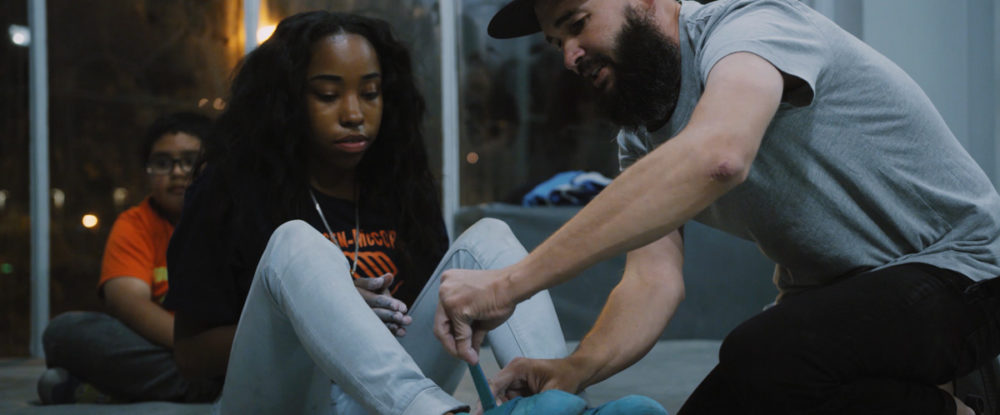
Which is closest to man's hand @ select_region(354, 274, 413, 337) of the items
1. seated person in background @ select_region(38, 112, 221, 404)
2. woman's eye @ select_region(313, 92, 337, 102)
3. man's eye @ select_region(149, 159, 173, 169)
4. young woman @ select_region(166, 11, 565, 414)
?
young woman @ select_region(166, 11, 565, 414)

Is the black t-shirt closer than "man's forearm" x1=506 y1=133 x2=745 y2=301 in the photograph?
No

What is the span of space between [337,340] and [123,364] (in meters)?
1.22

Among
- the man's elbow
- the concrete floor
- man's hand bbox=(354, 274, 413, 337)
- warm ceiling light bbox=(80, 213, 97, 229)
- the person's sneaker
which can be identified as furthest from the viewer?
warm ceiling light bbox=(80, 213, 97, 229)

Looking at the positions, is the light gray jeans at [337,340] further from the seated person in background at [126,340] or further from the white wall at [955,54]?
the white wall at [955,54]

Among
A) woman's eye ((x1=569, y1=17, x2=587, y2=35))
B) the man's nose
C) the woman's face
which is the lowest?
the woman's face

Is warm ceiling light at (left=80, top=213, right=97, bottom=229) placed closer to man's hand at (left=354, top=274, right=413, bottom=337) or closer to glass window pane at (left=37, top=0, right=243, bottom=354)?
glass window pane at (left=37, top=0, right=243, bottom=354)

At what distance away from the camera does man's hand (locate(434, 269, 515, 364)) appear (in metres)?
0.96

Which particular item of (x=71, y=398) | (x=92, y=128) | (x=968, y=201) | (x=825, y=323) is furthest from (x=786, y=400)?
(x=92, y=128)

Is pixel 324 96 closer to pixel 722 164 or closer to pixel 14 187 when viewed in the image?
pixel 722 164

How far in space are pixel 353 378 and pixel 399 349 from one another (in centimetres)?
7

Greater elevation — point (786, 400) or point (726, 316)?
point (786, 400)

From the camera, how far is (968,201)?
1.14 meters

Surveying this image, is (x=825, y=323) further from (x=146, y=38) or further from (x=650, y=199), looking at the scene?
(x=146, y=38)

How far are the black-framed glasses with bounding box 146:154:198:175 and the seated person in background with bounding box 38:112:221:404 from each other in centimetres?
7
